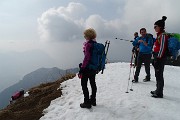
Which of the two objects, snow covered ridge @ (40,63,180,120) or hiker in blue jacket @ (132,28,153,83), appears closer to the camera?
snow covered ridge @ (40,63,180,120)

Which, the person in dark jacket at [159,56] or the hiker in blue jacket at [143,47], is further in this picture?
the hiker in blue jacket at [143,47]

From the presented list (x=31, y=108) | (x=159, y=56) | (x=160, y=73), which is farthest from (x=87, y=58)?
(x=31, y=108)

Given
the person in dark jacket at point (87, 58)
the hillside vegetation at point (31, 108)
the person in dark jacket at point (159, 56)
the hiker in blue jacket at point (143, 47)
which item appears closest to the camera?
the person in dark jacket at point (87, 58)

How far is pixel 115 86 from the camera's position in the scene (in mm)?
11562

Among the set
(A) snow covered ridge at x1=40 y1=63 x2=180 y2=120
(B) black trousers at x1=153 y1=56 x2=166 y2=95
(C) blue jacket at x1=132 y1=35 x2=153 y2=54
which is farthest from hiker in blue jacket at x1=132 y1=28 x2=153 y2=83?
(B) black trousers at x1=153 y1=56 x2=166 y2=95

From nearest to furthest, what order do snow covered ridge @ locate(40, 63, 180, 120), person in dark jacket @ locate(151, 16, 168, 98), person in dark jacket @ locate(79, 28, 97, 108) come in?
snow covered ridge @ locate(40, 63, 180, 120)
person in dark jacket @ locate(79, 28, 97, 108)
person in dark jacket @ locate(151, 16, 168, 98)

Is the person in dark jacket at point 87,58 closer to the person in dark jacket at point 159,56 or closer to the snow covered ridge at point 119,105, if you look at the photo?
the snow covered ridge at point 119,105

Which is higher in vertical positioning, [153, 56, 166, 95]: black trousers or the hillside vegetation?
[153, 56, 166, 95]: black trousers

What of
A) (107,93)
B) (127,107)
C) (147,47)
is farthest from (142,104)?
(147,47)

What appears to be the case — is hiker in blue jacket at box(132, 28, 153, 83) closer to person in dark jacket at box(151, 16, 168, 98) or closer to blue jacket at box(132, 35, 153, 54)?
blue jacket at box(132, 35, 153, 54)

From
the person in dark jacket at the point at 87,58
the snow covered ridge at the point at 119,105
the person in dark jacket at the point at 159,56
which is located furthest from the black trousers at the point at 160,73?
the person in dark jacket at the point at 87,58

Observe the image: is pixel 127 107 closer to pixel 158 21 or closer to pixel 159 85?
pixel 159 85

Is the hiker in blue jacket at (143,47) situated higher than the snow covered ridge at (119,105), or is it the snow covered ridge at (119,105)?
the hiker in blue jacket at (143,47)

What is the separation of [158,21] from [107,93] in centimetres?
362
